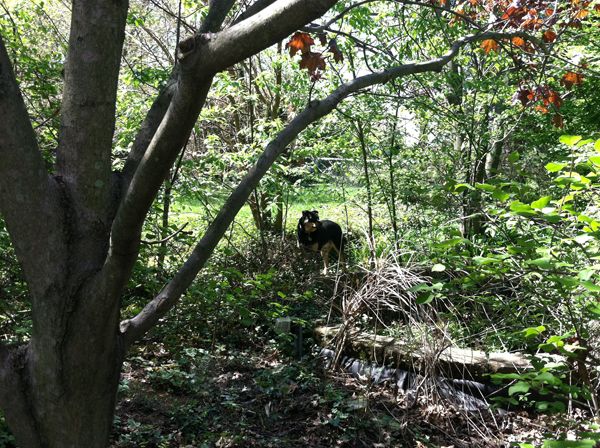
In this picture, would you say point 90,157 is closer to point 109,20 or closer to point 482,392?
point 109,20

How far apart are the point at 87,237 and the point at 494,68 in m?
7.59

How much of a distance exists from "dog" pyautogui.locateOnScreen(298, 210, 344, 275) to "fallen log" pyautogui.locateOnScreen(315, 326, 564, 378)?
2454 mm

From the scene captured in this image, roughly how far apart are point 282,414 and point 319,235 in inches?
154

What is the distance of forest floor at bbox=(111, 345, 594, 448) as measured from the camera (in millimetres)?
4820

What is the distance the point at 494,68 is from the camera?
841 centimetres

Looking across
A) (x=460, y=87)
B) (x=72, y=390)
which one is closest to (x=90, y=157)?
(x=72, y=390)

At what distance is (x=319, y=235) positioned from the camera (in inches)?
350

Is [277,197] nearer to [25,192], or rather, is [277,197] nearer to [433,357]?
[433,357]

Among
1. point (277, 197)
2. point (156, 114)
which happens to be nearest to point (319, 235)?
point (277, 197)

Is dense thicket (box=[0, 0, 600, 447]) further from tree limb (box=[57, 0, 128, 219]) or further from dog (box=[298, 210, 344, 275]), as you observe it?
dog (box=[298, 210, 344, 275])

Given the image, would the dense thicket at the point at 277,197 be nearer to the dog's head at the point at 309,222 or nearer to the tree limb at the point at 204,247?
the tree limb at the point at 204,247

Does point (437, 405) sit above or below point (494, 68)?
below

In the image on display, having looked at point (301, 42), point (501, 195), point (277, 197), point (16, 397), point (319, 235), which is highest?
point (301, 42)

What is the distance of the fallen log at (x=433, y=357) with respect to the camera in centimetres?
551
